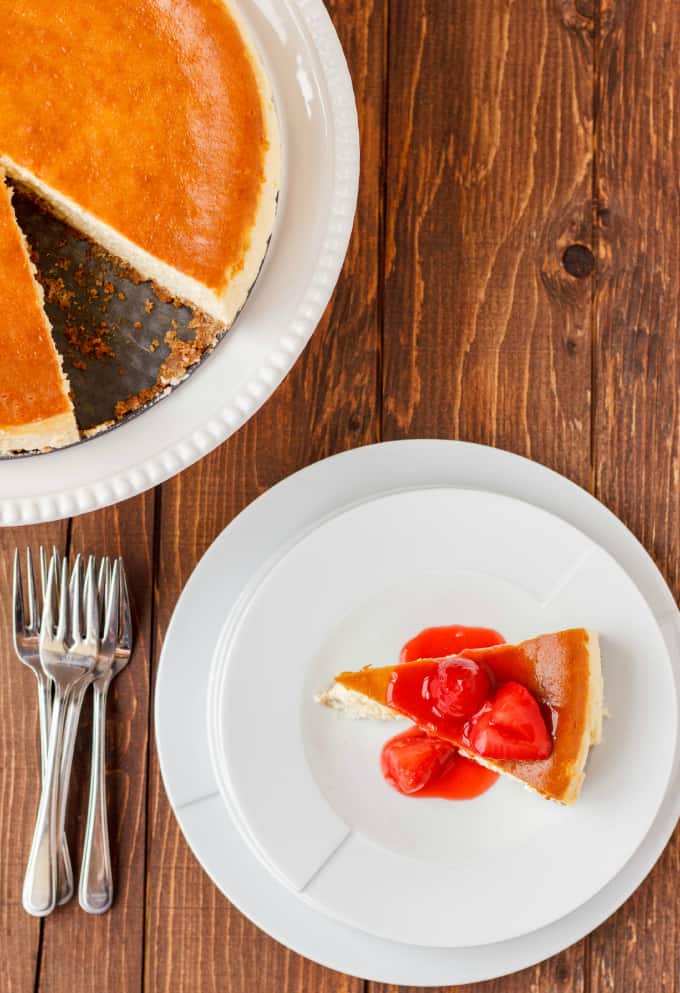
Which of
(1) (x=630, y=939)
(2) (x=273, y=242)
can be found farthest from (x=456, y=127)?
(1) (x=630, y=939)

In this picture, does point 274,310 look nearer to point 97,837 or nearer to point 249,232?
point 249,232

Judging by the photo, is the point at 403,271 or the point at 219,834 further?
the point at 403,271

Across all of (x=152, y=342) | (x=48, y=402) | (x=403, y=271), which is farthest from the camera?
(x=403, y=271)

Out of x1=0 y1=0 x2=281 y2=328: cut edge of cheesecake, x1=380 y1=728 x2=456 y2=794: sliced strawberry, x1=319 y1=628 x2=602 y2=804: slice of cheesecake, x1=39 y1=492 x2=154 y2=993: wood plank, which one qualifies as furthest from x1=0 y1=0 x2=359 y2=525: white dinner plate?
x1=380 y1=728 x2=456 y2=794: sliced strawberry

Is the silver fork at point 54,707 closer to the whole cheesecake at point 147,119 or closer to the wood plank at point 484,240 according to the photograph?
the whole cheesecake at point 147,119

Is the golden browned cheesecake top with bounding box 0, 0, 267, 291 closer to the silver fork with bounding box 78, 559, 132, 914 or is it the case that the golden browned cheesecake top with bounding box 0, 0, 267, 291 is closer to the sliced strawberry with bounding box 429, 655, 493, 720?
the silver fork with bounding box 78, 559, 132, 914

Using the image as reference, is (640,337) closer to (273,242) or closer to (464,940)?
(273,242)

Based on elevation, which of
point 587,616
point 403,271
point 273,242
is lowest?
point 587,616

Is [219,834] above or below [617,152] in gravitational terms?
below
